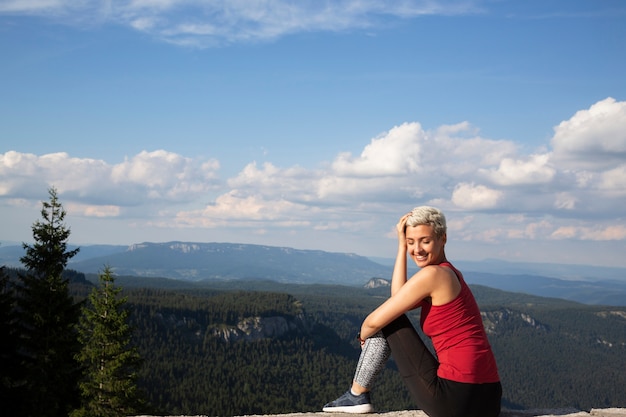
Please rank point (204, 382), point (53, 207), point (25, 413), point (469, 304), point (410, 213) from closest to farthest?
point (469, 304) → point (410, 213) → point (25, 413) → point (53, 207) → point (204, 382)

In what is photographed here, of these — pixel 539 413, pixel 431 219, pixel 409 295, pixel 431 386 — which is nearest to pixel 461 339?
pixel 431 386

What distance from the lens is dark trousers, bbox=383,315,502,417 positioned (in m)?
6.80

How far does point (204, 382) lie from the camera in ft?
526

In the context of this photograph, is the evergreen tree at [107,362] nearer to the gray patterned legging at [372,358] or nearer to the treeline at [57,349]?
the treeline at [57,349]

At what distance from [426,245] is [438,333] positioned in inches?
46.2

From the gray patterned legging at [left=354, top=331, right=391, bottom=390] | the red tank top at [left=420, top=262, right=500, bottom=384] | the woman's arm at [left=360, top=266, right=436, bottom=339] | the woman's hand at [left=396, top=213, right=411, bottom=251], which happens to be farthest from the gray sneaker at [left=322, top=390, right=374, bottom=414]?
the woman's hand at [left=396, top=213, right=411, bottom=251]

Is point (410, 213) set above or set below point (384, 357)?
above

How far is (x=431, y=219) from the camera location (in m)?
7.07

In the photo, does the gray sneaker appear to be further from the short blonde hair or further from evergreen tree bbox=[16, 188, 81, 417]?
evergreen tree bbox=[16, 188, 81, 417]

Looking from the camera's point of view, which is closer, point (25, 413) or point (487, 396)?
point (487, 396)

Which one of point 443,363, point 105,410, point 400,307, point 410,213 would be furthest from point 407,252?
point 105,410

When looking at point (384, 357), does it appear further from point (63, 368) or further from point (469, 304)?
point (63, 368)

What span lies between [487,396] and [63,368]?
25.0m

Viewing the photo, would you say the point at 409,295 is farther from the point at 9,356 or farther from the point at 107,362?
the point at 9,356
